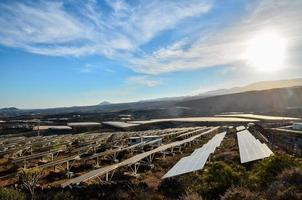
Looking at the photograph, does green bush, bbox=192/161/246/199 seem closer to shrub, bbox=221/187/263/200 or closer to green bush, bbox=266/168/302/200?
green bush, bbox=266/168/302/200

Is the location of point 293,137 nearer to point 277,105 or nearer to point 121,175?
point 121,175

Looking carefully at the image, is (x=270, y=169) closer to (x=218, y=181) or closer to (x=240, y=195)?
(x=218, y=181)

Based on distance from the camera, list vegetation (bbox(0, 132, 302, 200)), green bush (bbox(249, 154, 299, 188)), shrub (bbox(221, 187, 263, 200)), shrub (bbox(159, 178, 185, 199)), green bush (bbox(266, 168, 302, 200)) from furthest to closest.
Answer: shrub (bbox(159, 178, 185, 199)) → green bush (bbox(249, 154, 299, 188)) → vegetation (bbox(0, 132, 302, 200)) → green bush (bbox(266, 168, 302, 200)) → shrub (bbox(221, 187, 263, 200))

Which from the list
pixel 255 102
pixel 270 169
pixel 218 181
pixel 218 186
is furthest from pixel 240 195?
pixel 255 102

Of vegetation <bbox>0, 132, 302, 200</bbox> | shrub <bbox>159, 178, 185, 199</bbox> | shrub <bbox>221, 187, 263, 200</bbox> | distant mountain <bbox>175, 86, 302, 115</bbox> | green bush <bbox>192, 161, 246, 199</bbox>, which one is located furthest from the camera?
distant mountain <bbox>175, 86, 302, 115</bbox>

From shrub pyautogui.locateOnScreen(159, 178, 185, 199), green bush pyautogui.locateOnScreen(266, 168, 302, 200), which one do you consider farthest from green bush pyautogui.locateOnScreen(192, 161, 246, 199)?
shrub pyautogui.locateOnScreen(159, 178, 185, 199)

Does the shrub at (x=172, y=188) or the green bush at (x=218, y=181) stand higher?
the green bush at (x=218, y=181)

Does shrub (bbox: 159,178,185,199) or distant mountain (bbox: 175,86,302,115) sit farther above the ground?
distant mountain (bbox: 175,86,302,115)

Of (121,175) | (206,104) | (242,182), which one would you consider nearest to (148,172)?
(121,175)

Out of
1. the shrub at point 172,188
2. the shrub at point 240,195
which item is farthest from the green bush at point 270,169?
the shrub at point 172,188

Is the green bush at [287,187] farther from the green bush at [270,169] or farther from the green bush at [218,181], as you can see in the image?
the green bush at [218,181]

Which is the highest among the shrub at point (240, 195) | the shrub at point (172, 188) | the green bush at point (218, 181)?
the shrub at point (240, 195)

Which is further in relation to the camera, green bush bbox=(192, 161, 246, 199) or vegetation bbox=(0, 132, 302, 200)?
green bush bbox=(192, 161, 246, 199)
